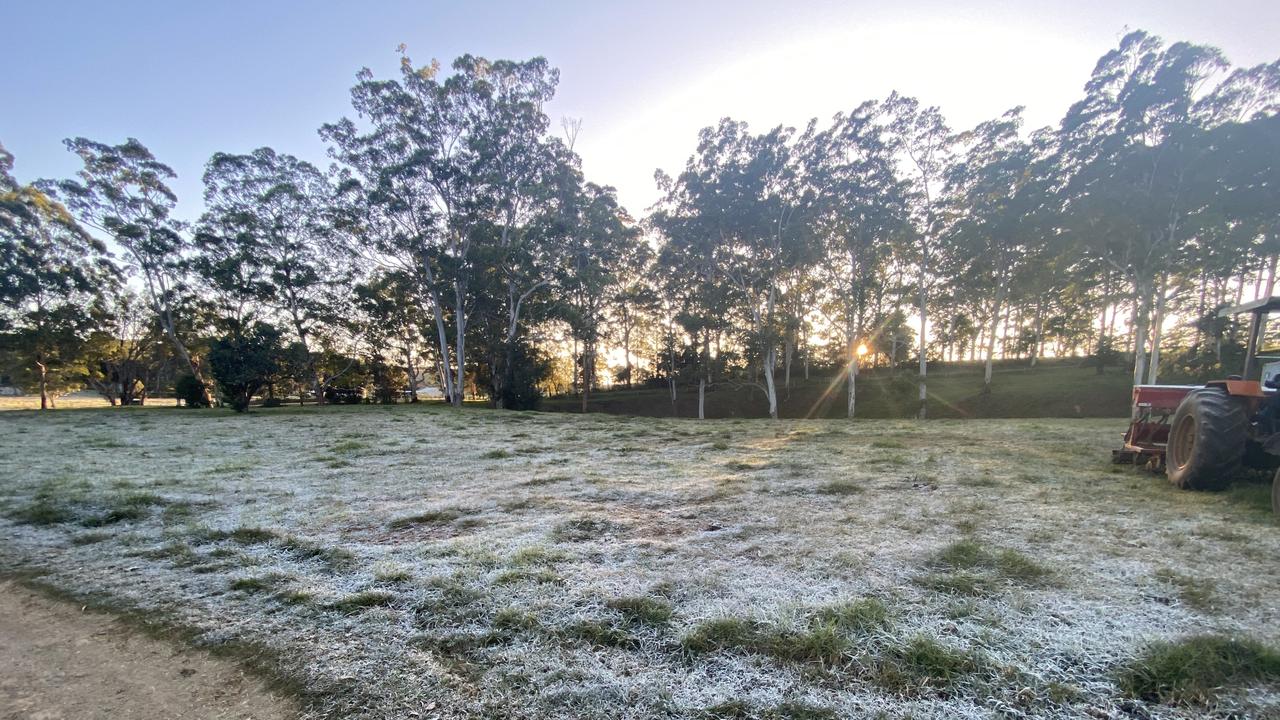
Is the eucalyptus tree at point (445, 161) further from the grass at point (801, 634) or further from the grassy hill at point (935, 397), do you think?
the grass at point (801, 634)

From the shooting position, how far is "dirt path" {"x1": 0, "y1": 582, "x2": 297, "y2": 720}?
206 centimetres

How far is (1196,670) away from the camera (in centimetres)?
212

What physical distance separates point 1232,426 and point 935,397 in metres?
25.8

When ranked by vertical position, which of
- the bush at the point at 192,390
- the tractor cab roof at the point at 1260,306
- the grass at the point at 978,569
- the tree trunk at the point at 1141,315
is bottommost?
the bush at the point at 192,390

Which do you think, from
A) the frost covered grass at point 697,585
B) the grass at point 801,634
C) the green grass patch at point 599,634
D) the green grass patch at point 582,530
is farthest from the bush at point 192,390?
the grass at point 801,634

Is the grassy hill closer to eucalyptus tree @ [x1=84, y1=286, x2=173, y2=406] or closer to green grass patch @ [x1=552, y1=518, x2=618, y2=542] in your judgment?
green grass patch @ [x1=552, y1=518, x2=618, y2=542]

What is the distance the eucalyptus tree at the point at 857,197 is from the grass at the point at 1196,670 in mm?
22780

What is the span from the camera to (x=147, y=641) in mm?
2627

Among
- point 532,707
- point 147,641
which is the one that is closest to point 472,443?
point 147,641

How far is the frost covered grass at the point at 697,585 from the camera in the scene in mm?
2117

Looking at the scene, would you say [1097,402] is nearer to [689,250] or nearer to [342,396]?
[689,250]

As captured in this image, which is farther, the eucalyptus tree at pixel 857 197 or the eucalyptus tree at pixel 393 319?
the eucalyptus tree at pixel 393 319

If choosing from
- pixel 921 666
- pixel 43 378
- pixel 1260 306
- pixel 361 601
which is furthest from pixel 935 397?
pixel 43 378

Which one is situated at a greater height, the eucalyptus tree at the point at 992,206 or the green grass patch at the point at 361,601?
the eucalyptus tree at the point at 992,206
